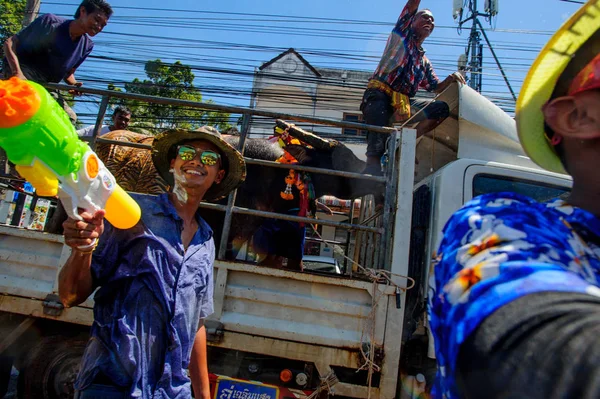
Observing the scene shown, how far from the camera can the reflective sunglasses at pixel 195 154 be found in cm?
199

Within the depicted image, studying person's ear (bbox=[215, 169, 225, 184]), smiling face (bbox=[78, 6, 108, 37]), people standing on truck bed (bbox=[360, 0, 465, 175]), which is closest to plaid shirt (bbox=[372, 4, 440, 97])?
people standing on truck bed (bbox=[360, 0, 465, 175])

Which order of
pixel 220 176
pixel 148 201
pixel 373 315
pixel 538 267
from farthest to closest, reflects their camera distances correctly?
pixel 373 315
pixel 220 176
pixel 148 201
pixel 538 267

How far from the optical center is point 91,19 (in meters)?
3.54

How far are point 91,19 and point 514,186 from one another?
3.68 meters

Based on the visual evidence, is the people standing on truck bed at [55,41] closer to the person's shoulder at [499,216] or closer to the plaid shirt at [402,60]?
the plaid shirt at [402,60]

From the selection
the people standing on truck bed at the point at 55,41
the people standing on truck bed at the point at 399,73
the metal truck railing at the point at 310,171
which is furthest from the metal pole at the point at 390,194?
the people standing on truck bed at the point at 55,41

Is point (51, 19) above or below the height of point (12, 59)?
above

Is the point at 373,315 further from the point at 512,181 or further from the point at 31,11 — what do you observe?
the point at 31,11

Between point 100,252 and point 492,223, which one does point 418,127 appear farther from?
point 492,223

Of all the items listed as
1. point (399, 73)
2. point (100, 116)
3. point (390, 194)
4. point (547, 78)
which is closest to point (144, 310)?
point (547, 78)

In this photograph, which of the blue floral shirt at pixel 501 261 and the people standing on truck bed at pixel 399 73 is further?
the people standing on truck bed at pixel 399 73

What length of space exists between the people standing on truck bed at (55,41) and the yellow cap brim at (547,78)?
341 cm

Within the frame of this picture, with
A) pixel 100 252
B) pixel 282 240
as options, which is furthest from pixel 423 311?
pixel 100 252

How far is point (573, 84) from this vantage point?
693mm
